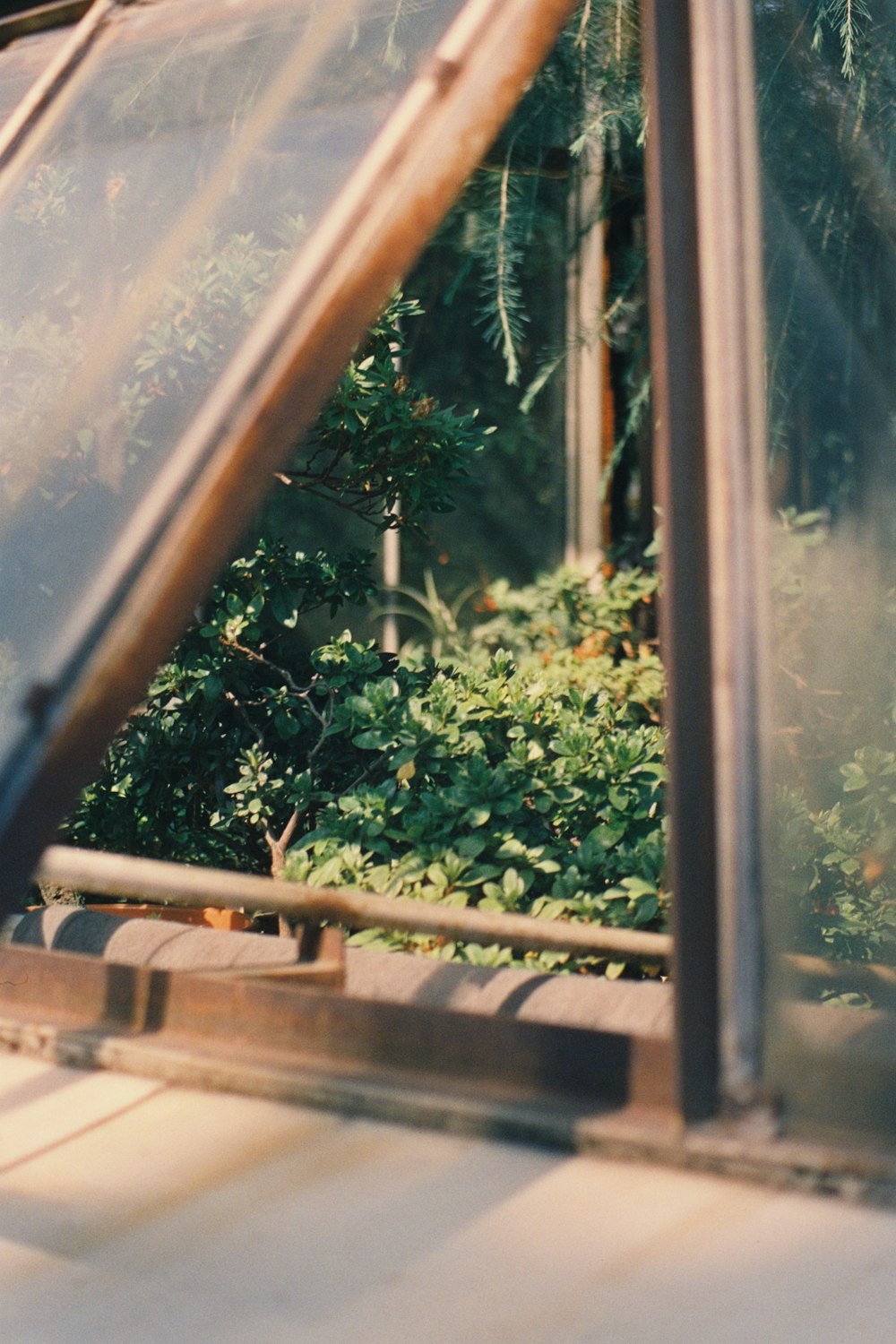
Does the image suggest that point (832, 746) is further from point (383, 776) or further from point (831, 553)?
point (383, 776)

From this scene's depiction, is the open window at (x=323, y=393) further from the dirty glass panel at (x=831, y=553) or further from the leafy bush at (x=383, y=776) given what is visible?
the leafy bush at (x=383, y=776)

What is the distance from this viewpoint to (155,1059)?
1751mm

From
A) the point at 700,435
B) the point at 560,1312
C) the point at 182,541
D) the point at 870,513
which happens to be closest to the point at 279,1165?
the point at 560,1312

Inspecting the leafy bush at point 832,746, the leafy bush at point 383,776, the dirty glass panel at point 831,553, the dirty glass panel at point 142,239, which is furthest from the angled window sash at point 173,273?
the leafy bush at point 383,776

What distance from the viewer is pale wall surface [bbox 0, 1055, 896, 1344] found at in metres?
1.14

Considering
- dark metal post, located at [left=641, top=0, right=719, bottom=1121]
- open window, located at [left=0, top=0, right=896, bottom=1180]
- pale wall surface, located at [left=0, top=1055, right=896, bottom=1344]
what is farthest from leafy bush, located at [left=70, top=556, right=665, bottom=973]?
dark metal post, located at [left=641, top=0, right=719, bottom=1121]

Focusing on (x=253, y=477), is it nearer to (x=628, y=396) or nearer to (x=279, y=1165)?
(x=279, y=1165)

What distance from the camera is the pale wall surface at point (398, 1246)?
114 cm

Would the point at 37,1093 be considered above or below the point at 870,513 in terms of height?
below

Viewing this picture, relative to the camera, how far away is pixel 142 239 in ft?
5.83

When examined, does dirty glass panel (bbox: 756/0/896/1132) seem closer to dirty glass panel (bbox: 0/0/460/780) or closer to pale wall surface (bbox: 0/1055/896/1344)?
pale wall surface (bbox: 0/1055/896/1344)

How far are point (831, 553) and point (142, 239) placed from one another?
98 cm

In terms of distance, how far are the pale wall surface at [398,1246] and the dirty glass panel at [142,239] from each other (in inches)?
20.8

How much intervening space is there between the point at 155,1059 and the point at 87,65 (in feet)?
4.82
